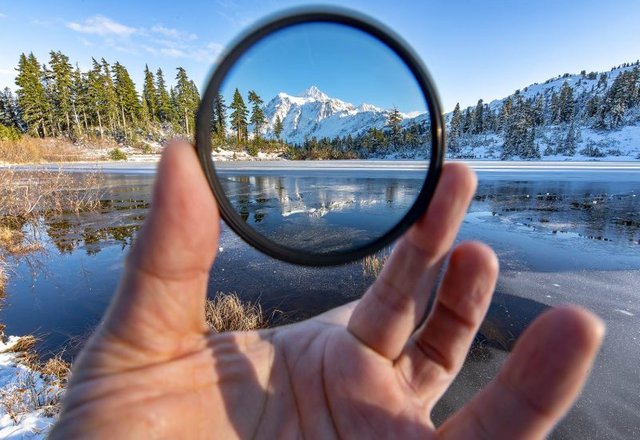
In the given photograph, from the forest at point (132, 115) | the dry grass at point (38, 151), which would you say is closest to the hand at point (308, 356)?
the dry grass at point (38, 151)

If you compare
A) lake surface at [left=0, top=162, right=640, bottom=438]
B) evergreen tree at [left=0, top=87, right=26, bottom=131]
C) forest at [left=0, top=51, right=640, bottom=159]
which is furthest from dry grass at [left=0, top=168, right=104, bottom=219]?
evergreen tree at [left=0, top=87, right=26, bottom=131]

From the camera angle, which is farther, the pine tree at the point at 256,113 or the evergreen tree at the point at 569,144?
the evergreen tree at the point at 569,144

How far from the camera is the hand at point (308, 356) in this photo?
1.26 m

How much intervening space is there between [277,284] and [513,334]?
477 centimetres

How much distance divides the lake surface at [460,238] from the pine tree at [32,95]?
55478 mm

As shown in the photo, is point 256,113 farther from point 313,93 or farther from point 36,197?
point 36,197

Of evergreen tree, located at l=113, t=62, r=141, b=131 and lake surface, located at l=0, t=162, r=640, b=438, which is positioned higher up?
evergreen tree, located at l=113, t=62, r=141, b=131

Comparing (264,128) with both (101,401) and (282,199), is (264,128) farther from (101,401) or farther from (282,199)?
(282,199)

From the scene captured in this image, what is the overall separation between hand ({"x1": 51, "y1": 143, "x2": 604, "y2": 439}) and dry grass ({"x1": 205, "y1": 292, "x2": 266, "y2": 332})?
148 inches

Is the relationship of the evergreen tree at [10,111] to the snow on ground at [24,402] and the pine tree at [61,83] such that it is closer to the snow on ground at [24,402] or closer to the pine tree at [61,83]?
the pine tree at [61,83]

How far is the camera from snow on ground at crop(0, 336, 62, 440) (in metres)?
3.23

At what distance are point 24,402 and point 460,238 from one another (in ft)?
30.7

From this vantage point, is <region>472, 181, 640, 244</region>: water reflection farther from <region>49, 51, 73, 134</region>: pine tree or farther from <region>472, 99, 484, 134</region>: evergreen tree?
<region>49, 51, 73, 134</region>: pine tree

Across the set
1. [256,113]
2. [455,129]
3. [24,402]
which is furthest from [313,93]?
[455,129]
